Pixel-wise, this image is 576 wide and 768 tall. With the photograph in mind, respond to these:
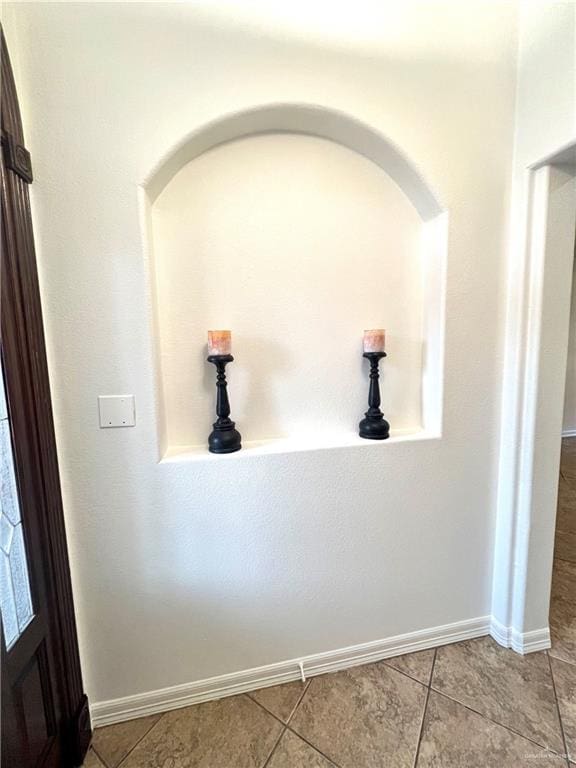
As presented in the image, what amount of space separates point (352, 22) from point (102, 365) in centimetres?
145

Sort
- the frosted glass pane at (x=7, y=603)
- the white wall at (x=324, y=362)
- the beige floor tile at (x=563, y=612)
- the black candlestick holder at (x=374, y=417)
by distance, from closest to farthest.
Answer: the frosted glass pane at (x=7, y=603) → the white wall at (x=324, y=362) → the black candlestick holder at (x=374, y=417) → the beige floor tile at (x=563, y=612)

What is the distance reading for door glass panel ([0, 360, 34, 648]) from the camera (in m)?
0.90

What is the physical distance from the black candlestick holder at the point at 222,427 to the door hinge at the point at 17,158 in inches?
29.3

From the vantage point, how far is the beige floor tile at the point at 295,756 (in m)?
1.12

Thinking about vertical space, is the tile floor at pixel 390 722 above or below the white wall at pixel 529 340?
below

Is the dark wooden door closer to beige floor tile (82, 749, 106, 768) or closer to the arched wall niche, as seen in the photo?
beige floor tile (82, 749, 106, 768)

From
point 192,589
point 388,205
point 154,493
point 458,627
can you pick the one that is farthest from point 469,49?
point 458,627

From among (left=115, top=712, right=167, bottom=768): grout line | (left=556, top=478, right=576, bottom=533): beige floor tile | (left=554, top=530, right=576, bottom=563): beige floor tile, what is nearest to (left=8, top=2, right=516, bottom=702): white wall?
(left=115, top=712, right=167, bottom=768): grout line

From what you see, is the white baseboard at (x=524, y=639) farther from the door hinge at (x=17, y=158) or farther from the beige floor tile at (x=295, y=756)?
the door hinge at (x=17, y=158)

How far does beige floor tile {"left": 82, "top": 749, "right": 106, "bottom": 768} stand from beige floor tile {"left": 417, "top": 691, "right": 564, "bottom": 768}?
105 cm

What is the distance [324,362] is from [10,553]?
1183 mm

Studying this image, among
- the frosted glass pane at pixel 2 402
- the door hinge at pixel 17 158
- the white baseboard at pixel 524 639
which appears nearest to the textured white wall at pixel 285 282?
the door hinge at pixel 17 158

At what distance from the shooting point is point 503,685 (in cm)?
136

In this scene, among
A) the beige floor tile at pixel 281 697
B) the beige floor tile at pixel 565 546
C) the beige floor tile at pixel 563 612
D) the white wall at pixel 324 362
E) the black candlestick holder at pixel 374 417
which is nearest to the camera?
the white wall at pixel 324 362
